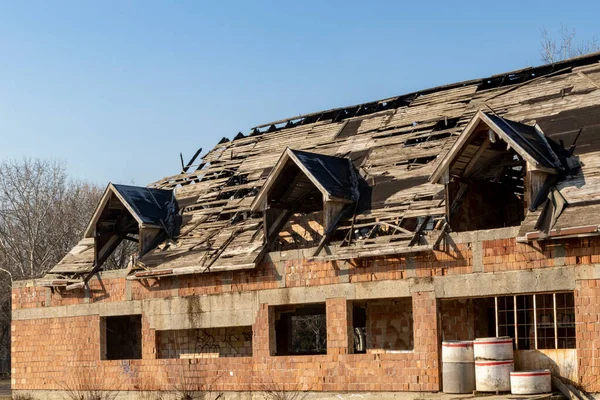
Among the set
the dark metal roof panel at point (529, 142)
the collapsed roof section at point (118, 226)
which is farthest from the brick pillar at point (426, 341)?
the collapsed roof section at point (118, 226)

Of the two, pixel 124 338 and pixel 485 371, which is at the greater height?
pixel 124 338

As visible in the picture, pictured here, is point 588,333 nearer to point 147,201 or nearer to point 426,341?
point 426,341

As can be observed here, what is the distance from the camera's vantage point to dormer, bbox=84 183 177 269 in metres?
26.6

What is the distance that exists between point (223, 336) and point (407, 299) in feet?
20.5

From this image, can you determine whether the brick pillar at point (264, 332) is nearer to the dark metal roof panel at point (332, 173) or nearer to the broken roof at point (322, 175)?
the broken roof at point (322, 175)

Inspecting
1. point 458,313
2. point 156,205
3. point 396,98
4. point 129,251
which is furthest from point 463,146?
point 129,251

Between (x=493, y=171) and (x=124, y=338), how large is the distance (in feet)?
46.7

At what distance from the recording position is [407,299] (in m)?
22.2

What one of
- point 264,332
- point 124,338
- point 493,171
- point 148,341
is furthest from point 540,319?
point 124,338

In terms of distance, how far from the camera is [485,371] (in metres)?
18.3

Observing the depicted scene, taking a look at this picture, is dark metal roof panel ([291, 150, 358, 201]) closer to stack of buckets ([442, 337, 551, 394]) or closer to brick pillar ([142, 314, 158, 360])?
stack of buckets ([442, 337, 551, 394])

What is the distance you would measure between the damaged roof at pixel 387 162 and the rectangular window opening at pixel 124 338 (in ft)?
14.7

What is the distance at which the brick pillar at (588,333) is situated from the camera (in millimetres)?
17484

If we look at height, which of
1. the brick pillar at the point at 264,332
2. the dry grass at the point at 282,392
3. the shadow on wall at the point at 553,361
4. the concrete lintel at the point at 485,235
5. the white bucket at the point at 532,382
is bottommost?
the dry grass at the point at 282,392
